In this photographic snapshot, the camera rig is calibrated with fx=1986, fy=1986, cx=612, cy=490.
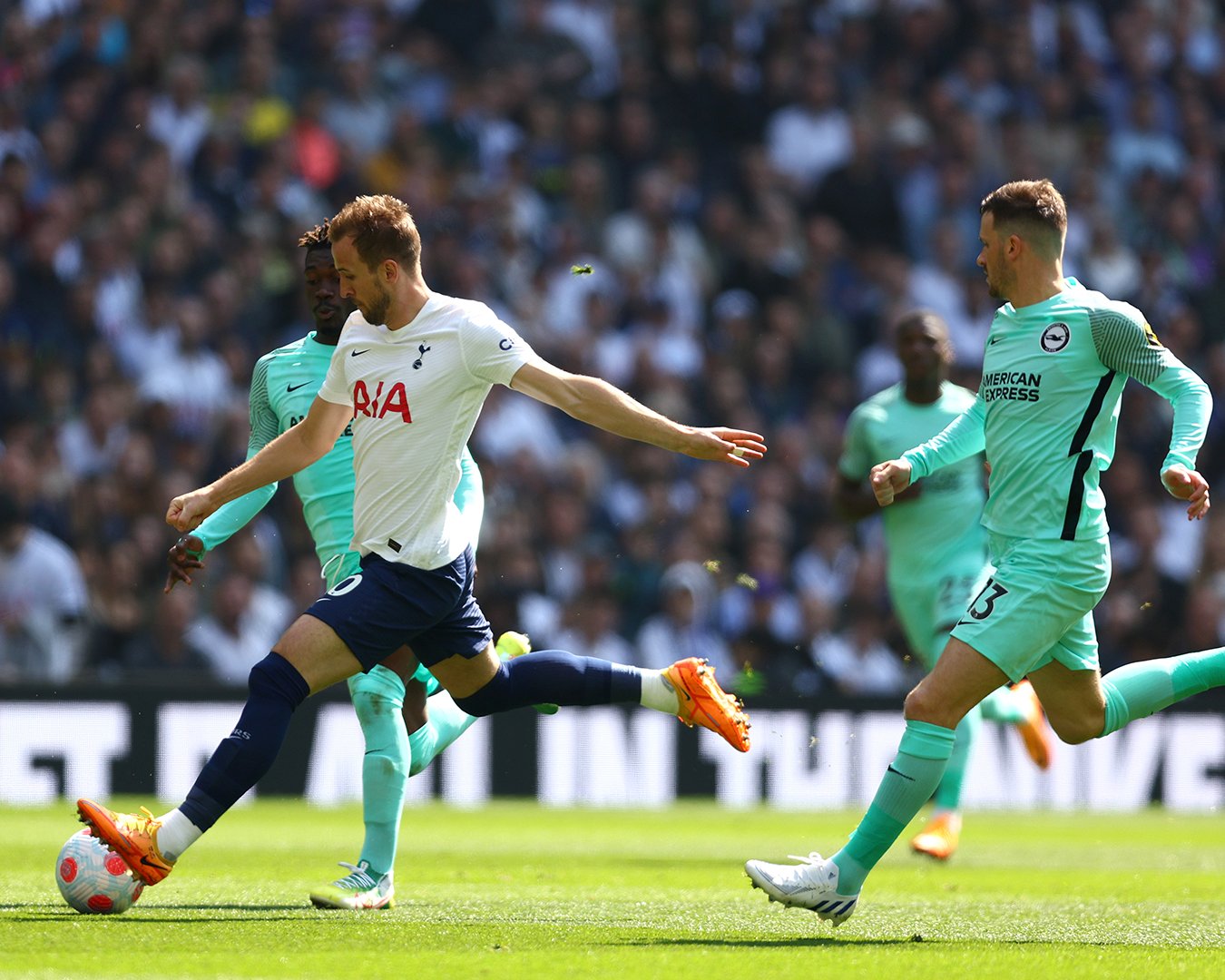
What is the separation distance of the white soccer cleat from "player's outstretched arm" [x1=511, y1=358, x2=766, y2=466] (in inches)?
50.7

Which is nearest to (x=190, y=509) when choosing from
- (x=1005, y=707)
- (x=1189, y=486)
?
(x=1189, y=486)

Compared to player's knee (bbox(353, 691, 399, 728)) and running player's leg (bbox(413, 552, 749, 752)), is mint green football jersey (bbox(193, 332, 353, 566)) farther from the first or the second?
running player's leg (bbox(413, 552, 749, 752))

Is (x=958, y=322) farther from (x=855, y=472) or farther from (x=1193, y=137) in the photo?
(x=855, y=472)

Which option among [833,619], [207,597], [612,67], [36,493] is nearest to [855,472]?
[833,619]

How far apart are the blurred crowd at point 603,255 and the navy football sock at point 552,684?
6225mm

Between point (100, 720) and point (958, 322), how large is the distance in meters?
7.99

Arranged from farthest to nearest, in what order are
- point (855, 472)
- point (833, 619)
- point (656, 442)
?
point (833, 619) → point (855, 472) → point (656, 442)

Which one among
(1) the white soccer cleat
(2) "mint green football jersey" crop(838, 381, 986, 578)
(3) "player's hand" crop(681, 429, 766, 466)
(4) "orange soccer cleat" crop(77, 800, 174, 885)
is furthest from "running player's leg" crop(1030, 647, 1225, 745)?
(2) "mint green football jersey" crop(838, 381, 986, 578)

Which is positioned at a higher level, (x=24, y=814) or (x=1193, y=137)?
(x=1193, y=137)

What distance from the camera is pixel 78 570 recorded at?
13.4 metres

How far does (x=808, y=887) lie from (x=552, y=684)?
1.13 metres

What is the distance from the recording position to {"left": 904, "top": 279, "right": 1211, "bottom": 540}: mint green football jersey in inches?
246

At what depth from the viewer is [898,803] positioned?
6215 millimetres

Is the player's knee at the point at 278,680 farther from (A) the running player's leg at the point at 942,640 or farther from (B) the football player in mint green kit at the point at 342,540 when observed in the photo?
(A) the running player's leg at the point at 942,640
